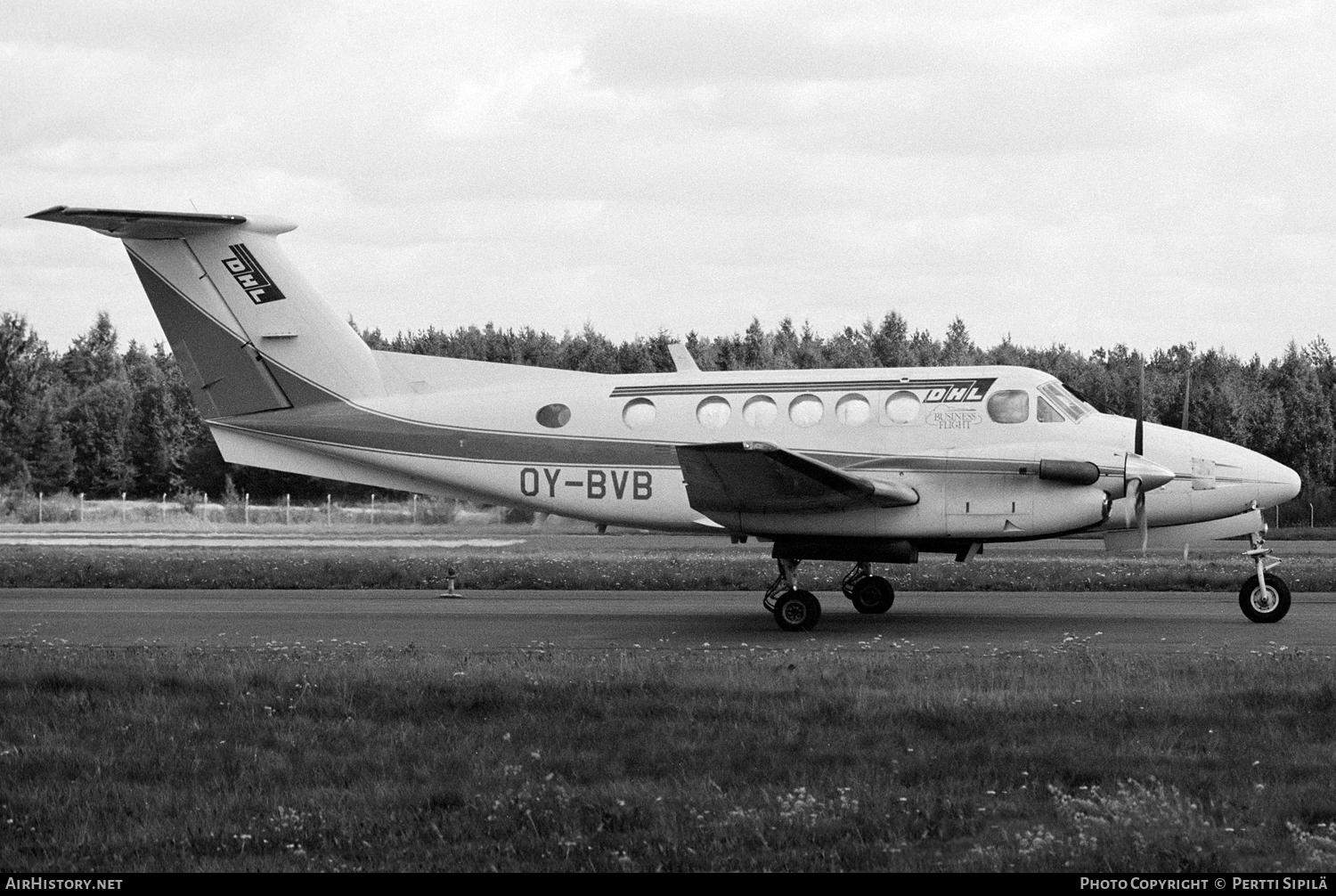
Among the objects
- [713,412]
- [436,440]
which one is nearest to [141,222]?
[436,440]

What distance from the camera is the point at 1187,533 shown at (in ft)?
60.0

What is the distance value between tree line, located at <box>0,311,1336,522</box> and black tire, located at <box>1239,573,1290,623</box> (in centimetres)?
3297

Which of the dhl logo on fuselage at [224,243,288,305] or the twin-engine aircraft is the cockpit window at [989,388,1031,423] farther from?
the dhl logo on fuselage at [224,243,288,305]

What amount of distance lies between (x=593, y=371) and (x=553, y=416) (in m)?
45.8

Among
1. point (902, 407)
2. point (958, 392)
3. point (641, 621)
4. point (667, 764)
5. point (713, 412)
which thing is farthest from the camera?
point (713, 412)

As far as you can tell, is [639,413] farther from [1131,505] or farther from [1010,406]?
[1131,505]

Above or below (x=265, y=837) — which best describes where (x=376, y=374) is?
above

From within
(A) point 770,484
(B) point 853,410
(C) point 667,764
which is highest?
(B) point 853,410

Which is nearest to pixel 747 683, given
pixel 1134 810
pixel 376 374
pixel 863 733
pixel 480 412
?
pixel 863 733

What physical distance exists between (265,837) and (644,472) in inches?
453

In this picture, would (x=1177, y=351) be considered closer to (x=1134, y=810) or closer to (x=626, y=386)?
(x=626, y=386)

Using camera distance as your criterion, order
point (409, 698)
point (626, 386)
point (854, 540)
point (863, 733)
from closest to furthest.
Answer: point (863, 733)
point (409, 698)
point (854, 540)
point (626, 386)

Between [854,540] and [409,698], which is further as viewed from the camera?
[854,540]

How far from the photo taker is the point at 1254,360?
227 feet
